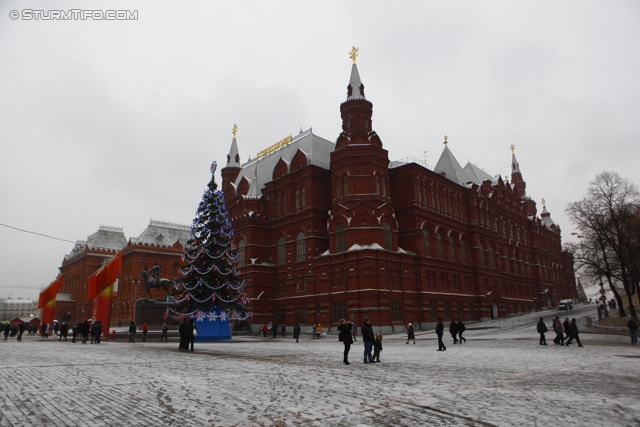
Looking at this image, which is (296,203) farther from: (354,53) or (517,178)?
(517,178)

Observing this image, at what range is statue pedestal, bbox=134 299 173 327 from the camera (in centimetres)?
4338

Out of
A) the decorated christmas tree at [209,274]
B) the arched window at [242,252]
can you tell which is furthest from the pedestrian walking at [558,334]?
the arched window at [242,252]

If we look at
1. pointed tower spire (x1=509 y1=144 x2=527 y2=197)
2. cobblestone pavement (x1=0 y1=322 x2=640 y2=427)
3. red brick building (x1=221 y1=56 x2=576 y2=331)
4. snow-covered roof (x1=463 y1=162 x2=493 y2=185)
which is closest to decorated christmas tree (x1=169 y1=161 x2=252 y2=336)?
red brick building (x1=221 y1=56 x2=576 y2=331)

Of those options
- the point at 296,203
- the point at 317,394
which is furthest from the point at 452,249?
the point at 317,394

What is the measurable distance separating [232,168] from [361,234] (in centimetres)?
2801

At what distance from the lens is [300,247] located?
51.6m

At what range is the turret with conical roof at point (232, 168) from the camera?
64.4 meters

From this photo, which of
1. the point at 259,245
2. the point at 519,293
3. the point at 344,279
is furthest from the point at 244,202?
the point at 519,293

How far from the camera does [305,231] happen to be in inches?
2002

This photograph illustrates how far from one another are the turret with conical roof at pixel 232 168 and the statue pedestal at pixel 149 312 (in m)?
23.2

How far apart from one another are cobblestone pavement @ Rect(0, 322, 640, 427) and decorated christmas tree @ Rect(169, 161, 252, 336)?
18.6 meters

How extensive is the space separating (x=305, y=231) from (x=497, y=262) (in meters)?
30.8

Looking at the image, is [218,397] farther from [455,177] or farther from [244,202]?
[455,177]

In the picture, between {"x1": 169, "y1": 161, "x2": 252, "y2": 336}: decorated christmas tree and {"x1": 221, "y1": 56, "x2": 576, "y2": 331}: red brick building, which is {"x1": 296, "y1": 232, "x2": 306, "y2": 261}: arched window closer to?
{"x1": 221, "y1": 56, "x2": 576, "y2": 331}: red brick building
